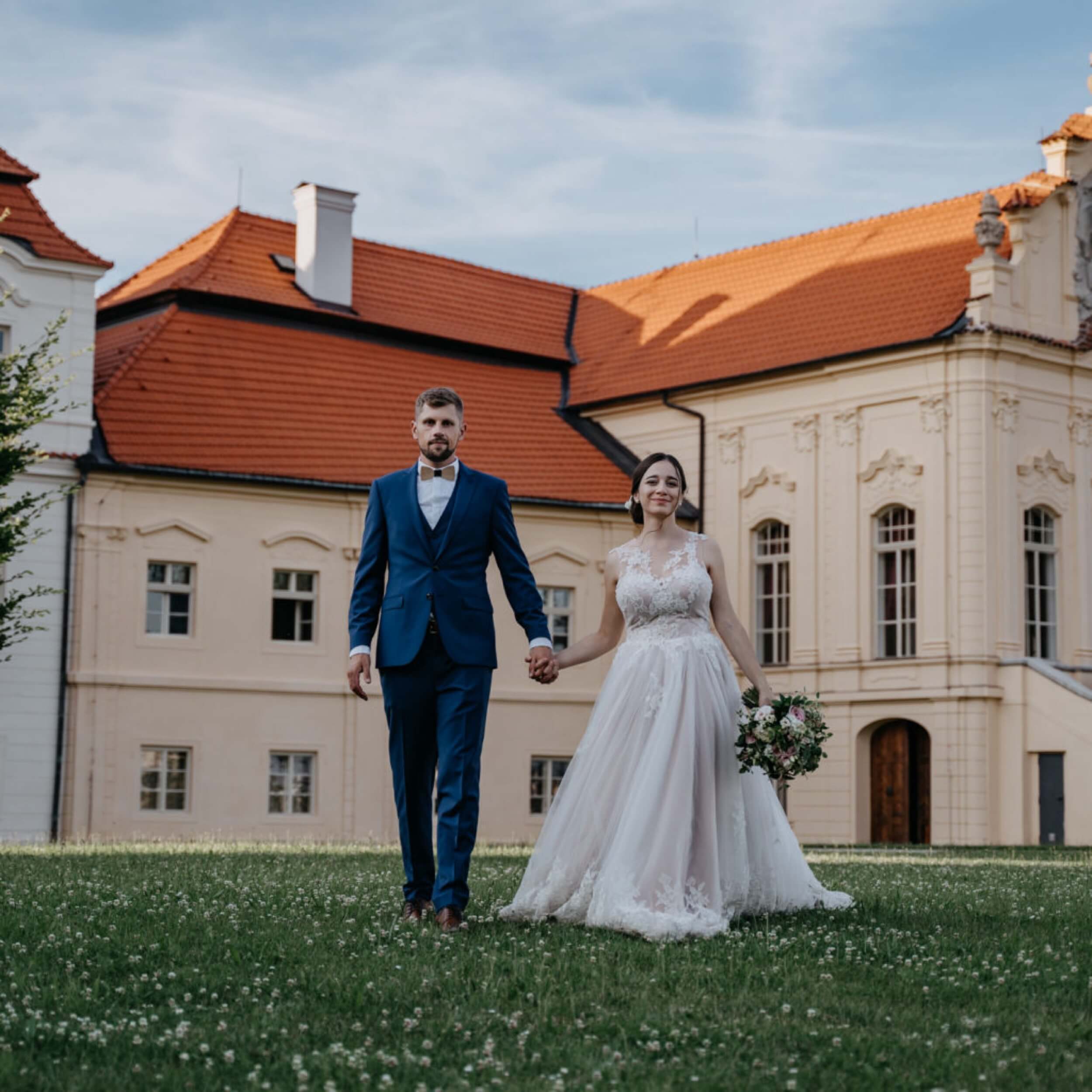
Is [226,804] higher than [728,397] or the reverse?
the reverse

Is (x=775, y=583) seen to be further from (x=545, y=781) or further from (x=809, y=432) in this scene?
(x=545, y=781)

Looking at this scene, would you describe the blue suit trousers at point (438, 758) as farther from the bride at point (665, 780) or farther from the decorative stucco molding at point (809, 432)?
the decorative stucco molding at point (809, 432)

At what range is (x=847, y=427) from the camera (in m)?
34.5

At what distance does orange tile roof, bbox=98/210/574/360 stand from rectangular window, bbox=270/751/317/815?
27.9 feet

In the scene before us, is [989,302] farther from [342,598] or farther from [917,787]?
[342,598]

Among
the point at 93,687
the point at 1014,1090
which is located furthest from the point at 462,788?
the point at 93,687

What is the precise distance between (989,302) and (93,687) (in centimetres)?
1634

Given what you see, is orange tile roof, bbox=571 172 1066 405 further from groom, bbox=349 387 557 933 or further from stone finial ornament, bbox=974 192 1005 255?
groom, bbox=349 387 557 933

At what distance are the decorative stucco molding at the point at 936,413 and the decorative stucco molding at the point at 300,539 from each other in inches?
411

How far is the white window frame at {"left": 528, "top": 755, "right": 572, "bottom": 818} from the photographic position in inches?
1352

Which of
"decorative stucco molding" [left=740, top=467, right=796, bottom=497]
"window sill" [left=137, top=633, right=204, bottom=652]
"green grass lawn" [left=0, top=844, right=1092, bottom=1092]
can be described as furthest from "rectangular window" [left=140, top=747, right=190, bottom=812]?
"green grass lawn" [left=0, top=844, right=1092, bottom=1092]

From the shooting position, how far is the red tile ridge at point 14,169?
31.8m

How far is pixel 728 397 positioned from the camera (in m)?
36.6

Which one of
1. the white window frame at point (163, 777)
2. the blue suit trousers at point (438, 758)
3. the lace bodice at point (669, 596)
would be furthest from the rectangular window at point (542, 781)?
the blue suit trousers at point (438, 758)
